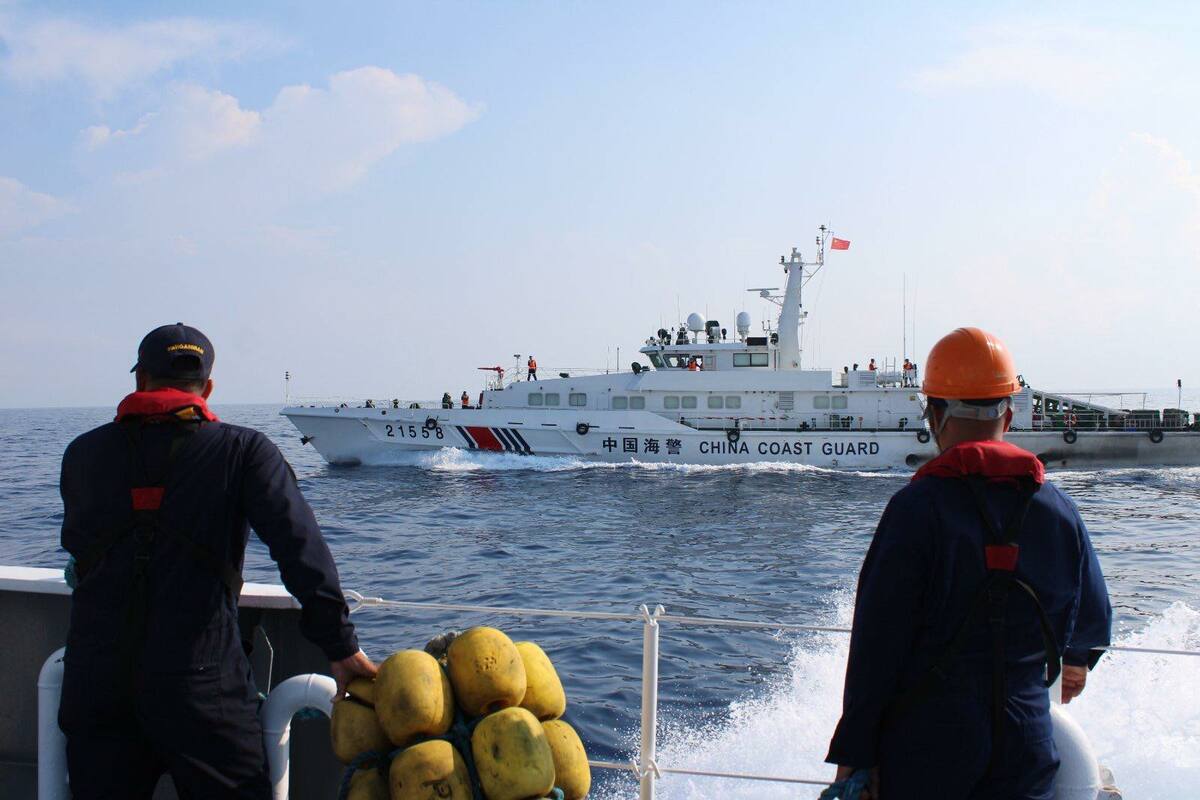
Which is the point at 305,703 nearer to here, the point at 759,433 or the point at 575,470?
the point at 575,470

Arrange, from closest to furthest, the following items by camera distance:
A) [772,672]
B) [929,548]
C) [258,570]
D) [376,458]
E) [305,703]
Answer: [929,548], [305,703], [772,672], [258,570], [376,458]

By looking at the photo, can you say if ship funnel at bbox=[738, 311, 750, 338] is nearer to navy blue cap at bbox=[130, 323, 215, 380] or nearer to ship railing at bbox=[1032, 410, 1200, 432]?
ship railing at bbox=[1032, 410, 1200, 432]

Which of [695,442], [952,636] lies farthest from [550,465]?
[952,636]

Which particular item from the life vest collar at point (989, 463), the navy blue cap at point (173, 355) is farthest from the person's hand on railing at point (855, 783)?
the navy blue cap at point (173, 355)

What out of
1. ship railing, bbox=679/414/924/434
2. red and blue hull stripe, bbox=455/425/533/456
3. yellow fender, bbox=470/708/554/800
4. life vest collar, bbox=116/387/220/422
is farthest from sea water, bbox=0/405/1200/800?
life vest collar, bbox=116/387/220/422

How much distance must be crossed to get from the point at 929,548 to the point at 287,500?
1.58m

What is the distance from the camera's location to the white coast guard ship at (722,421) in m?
25.0

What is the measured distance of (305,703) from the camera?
8.79ft

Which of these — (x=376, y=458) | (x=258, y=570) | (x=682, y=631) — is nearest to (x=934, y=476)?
(x=682, y=631)

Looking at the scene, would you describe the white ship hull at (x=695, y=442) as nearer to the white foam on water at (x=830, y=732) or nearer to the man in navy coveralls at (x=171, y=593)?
the white foam on water at (x=830, y=732)

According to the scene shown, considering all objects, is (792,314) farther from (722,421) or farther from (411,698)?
(411,698)

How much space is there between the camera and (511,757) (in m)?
2.34

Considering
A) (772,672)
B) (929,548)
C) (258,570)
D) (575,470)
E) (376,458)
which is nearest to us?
(929,548)

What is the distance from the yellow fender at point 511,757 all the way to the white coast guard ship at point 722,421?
22600 mm
